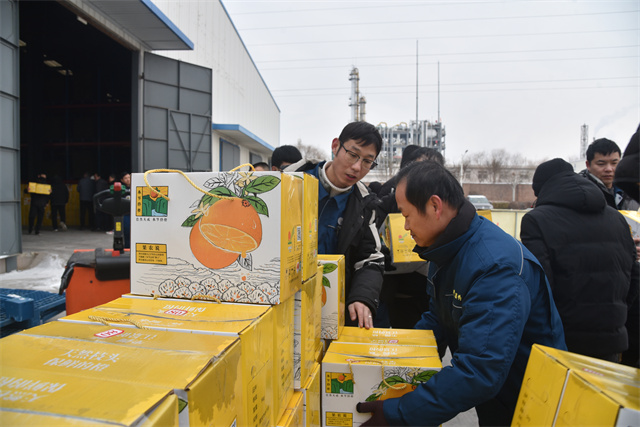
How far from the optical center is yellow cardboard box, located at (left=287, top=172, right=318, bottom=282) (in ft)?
4.33

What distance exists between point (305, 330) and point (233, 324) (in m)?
0.45

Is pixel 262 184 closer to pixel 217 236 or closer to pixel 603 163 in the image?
pixel 217 236

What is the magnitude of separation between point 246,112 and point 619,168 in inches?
712

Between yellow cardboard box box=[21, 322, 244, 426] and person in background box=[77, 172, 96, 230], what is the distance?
11.7 metres

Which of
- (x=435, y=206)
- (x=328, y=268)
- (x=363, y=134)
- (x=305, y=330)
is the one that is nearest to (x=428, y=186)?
(x=435, y=206)

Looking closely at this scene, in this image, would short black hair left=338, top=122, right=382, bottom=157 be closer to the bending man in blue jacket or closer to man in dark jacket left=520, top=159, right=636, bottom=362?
the bending man in blue jacket

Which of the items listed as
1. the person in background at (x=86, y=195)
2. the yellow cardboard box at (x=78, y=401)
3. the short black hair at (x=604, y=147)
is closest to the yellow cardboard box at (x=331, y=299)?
the yellow cardboard box at (x=78, y=401)

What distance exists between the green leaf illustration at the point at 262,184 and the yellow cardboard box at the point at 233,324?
1.15ft

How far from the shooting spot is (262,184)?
1104mm

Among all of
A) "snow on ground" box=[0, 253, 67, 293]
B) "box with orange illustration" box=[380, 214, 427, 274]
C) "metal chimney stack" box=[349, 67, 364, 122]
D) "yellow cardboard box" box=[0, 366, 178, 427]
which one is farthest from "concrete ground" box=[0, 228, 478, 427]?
"metal chimney stack" box=[349, 67, 364, 122]

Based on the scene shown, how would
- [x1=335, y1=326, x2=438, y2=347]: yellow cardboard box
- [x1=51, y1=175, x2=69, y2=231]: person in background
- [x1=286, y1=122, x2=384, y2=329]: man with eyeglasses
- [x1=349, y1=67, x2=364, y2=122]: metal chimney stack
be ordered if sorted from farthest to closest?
[x1=349, y1=67, x2=364, y2=122]: metal chimney stack, [x1=51, y1=175, x2=69, y2=231]: person in background, [x1=286, y1=122, x2=384, y2=329]: man with eyeglasses, [x1=335, y1=326, x2=438, y2=347]: yellow cardboard box

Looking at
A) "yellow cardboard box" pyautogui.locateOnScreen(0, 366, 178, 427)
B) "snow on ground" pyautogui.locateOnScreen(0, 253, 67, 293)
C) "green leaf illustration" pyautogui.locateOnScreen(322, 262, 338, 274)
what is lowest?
"snow on ground" pyautogui.locateOnScreen(0, 253, 67, 293)

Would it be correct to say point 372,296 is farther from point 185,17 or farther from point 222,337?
point 185,17

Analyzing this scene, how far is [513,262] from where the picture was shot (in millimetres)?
1237
